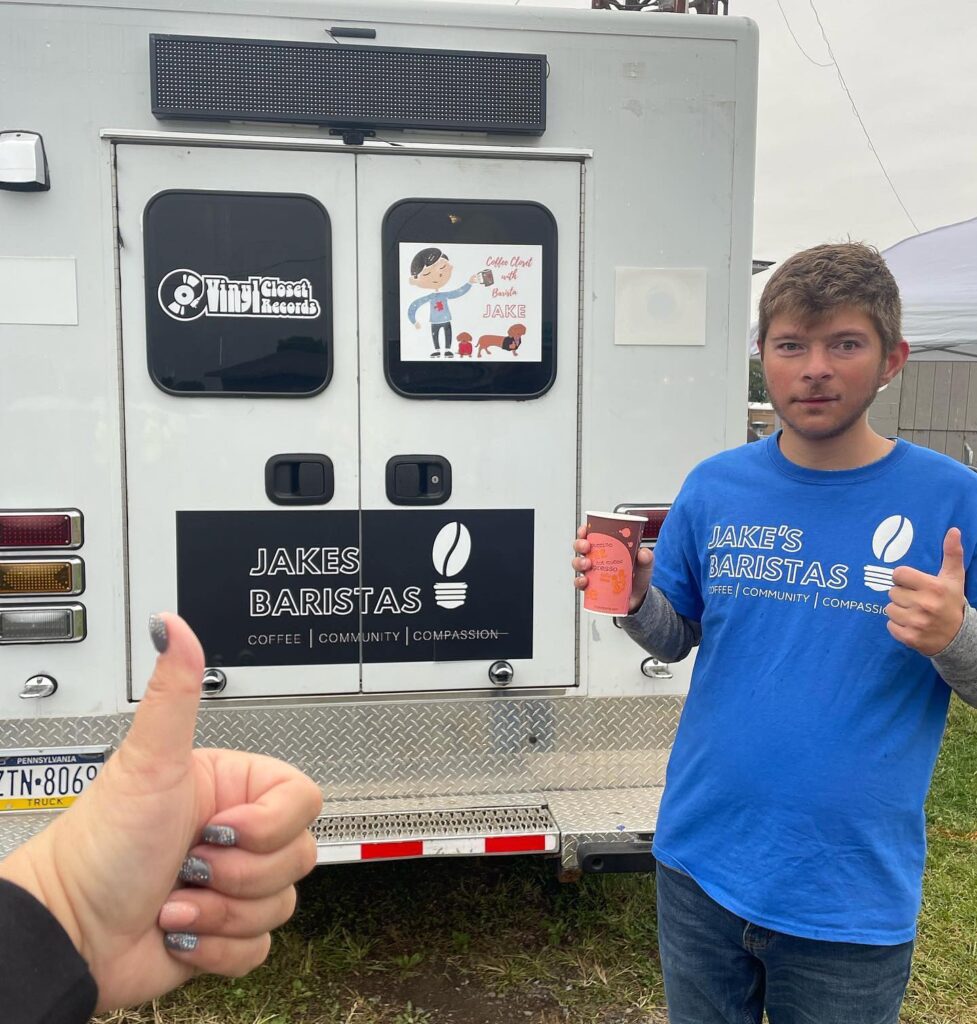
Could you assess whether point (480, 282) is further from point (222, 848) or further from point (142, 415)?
point (222, 848)

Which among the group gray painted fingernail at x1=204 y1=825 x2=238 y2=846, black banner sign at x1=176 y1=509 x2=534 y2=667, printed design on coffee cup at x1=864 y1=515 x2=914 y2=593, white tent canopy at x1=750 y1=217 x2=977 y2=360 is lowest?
black banner sign at x1=176 y1=509 x2=534 y2=667

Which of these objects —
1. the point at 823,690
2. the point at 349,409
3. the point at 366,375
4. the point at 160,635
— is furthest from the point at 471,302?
the point at 160,635

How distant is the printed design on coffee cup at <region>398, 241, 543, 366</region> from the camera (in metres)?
2.99

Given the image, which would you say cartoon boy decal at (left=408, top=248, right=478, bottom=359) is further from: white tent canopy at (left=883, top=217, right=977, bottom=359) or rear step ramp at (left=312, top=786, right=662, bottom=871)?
white tent canopy at (left=883, top=217, right=977, bottom=359)

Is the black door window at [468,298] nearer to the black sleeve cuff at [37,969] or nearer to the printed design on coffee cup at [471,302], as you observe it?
the printed design on coffee cup at [471,302]

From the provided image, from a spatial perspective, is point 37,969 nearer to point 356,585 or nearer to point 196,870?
point 196,870

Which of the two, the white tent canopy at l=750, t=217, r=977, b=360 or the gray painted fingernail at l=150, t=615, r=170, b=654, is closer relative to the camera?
the gray painted fingernail at l=150, t=615, r=170, b=654

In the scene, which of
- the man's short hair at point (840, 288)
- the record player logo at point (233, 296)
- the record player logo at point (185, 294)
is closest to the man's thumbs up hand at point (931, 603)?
the man's short hair at point (840, 288)

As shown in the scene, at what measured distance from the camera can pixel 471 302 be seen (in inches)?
119

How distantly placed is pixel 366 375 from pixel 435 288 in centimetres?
36

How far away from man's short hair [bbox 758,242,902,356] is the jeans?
1091mm

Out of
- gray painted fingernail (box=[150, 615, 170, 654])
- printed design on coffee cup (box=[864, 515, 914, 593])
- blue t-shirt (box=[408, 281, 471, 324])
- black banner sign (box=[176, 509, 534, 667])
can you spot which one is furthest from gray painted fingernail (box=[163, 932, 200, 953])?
blue t-shirt (box=[408, 281, 471, 324])

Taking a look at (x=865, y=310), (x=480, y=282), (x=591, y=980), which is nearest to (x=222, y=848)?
(x=865, y=310)

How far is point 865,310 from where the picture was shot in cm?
164
